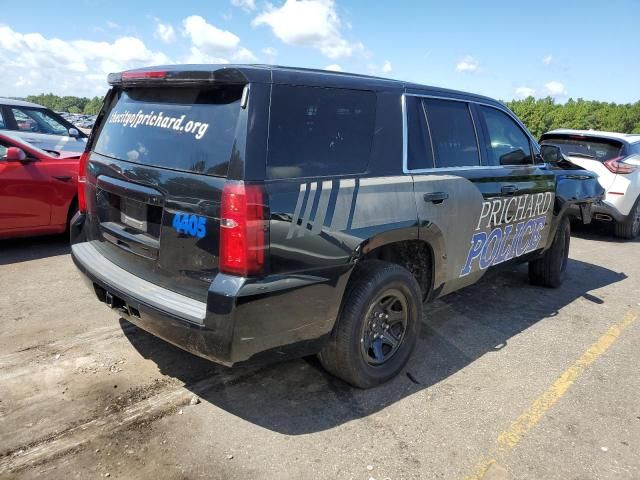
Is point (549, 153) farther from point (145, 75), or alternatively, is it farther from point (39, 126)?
point (39, 126)

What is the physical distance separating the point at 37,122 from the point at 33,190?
256cm

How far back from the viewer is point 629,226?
8.63 m

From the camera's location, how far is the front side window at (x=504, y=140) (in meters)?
4.30

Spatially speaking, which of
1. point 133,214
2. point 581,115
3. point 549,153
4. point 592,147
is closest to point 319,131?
point 133,214

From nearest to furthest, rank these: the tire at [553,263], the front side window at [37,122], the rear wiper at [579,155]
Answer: the tire at [553,263], the front side window at [37,122], the rear wiper at [579,155]

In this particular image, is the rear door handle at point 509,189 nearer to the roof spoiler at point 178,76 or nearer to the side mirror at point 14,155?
the roof spoiler at point 178,76

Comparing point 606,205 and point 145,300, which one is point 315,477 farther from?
point 606,205

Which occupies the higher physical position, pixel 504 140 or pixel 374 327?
pixel 504 140

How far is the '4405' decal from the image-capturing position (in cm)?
256

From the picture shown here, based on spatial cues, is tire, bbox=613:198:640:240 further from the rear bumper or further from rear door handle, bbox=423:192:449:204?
the rear bumper

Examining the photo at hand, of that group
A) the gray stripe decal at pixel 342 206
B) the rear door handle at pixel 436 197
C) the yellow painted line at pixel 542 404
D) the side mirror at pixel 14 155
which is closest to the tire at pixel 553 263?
the yellow painted line at pixel 542 404

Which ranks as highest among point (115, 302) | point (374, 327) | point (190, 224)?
point (190, 224)

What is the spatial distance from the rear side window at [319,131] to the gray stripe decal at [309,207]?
0.07m

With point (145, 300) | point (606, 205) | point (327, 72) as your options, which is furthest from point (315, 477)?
point (606, 205)
